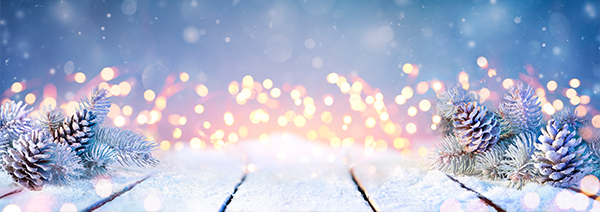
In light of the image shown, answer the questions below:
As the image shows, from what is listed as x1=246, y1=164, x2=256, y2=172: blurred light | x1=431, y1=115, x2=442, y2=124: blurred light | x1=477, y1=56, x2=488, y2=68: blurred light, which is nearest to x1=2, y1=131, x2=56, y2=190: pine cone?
x1=246, y1=164, x2=256, y2=172: blurred light

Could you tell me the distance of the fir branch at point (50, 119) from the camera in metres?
0.62

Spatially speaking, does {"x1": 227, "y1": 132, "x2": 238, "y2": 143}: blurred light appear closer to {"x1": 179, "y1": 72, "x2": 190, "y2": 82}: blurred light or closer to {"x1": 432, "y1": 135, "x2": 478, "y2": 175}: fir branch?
{"x1": 179, "y1": 72, "x2": 190, "y2": 82}: blurred light

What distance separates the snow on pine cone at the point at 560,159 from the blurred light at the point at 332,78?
79 centimetres

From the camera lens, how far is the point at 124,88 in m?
1.24

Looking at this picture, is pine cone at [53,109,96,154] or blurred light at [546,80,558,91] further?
blurred light at [546,80,558,91]

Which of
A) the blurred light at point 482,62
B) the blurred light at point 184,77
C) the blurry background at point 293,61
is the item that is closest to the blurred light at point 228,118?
the blurry background at point 293,61

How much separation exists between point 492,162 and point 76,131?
85 centimetres

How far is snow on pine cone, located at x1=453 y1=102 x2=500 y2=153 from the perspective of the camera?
2.02ft

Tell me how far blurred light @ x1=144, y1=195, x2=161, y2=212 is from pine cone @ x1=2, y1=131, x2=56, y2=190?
0.17 metres

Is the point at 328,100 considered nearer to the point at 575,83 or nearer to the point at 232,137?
the point at 232,137

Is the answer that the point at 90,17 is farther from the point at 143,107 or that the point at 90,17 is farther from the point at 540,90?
the point at 540,90

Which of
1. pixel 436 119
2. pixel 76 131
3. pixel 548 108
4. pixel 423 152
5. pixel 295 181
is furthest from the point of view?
pixel 548 108

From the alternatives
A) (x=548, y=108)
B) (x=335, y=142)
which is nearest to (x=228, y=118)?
(x=335, y=142)

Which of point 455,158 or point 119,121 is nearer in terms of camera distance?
point 455,158
